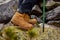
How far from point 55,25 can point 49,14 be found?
0.27 meters

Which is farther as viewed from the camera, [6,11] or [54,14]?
[6,11]

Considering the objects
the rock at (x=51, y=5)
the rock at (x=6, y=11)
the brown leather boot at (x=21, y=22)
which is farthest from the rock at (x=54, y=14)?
the rock at (x=6, y=11)

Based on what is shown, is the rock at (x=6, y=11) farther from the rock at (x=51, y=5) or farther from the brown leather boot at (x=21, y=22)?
the rock at (x=51, y=5)

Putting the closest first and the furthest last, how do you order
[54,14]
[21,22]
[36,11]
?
[21,22] < [54,14] < [36,11]

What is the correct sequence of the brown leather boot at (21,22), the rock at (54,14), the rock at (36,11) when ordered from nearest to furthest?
the brown leather boot at (21,22)
the rock at (54,14)
the rock at (36,11)

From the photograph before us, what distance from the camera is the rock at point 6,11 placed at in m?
3.32

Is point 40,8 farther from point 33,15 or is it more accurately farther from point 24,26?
point 24,26

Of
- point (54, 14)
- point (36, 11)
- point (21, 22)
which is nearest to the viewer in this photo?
point (21, 22)

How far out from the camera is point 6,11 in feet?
11.1

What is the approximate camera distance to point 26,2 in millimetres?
3225

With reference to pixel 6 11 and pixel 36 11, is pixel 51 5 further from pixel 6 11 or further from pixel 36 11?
pixel 6 11

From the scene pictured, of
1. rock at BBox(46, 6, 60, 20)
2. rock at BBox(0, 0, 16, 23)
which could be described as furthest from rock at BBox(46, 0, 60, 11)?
rock at BBox(0, 0, 16, 23)

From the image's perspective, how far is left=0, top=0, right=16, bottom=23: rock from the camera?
10.9 ft

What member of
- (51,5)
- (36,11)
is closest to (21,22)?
(36,11)
